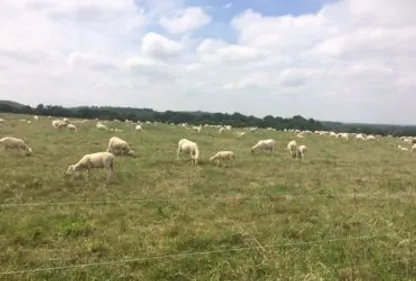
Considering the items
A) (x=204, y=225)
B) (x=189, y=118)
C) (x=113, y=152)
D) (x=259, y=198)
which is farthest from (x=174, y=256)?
(x=189, y=118)

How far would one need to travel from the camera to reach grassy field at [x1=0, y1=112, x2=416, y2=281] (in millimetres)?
9234

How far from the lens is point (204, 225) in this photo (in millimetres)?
12609

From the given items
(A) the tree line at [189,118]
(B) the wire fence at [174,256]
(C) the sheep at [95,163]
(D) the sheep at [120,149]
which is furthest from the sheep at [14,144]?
(A) the tree line at [189,118]

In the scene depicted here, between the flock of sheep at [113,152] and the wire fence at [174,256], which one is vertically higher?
the flock of sheep at [113,152]

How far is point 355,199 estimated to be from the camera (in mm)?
16281

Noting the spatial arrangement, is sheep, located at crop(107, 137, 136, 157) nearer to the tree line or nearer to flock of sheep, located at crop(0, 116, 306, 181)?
flock of sheep, located at crop(0, 116, 306, 181)

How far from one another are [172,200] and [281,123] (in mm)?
96011

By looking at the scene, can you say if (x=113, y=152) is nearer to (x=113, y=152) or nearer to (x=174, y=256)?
(x=113, y=152)

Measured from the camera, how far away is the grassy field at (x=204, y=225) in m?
9.23

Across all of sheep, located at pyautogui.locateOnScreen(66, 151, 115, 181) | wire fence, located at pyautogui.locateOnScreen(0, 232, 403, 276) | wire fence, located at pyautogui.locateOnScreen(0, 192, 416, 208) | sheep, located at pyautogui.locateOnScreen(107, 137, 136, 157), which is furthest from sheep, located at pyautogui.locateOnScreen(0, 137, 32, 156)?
wire fence, located at pyautogui.locateOnScreen(0, 232, 403, 276)

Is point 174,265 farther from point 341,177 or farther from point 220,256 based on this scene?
point 341,177

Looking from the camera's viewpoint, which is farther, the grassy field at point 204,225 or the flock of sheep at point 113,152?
the flock of sheep at point 113,152

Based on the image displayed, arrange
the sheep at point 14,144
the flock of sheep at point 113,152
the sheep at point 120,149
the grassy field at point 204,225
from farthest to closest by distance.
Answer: the sheep at point 120,149
the sheep at point 14,144
the flock of sheep at point 113,152
the grassy field at point 204,225

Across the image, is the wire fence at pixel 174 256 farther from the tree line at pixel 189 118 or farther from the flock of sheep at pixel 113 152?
the tree line at pixel 189 118
